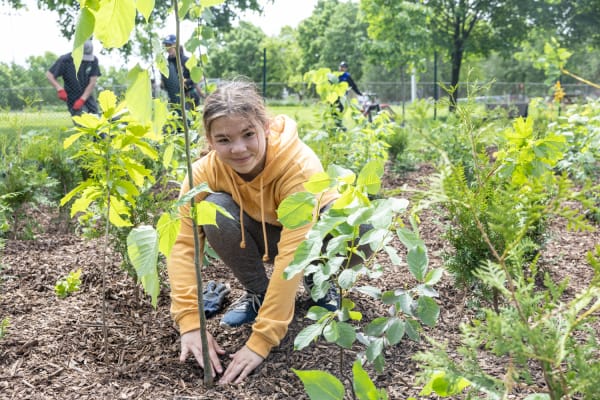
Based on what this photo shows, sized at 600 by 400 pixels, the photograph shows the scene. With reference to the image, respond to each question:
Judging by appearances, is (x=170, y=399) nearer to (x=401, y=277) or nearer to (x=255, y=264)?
(x=255, y=264)

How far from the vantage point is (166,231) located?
3.91ft

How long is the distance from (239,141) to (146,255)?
2.52 feet

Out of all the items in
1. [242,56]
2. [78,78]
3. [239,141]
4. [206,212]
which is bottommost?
[206,212]

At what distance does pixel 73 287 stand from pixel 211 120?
1.05 metres

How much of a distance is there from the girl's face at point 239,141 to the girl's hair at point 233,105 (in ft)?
0.06

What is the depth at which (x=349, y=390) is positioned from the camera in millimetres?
1576

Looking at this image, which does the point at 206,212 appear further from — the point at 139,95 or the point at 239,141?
the point at 239,141

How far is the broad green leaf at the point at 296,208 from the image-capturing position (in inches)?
47.0

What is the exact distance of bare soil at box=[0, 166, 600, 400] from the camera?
163cm

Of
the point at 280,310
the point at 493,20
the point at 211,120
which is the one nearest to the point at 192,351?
the point at 280,310

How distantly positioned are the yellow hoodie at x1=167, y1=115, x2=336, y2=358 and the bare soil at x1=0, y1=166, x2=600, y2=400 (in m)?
0.15

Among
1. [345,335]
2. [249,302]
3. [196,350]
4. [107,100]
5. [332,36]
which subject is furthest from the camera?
[332,36]

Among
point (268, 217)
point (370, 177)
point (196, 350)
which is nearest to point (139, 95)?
point (370, 177)

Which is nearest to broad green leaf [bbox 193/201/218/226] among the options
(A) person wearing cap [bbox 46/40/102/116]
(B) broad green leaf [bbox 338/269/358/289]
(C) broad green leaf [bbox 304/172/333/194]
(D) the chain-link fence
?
(C) broad green leaf [bbox 304/172/333/194]
